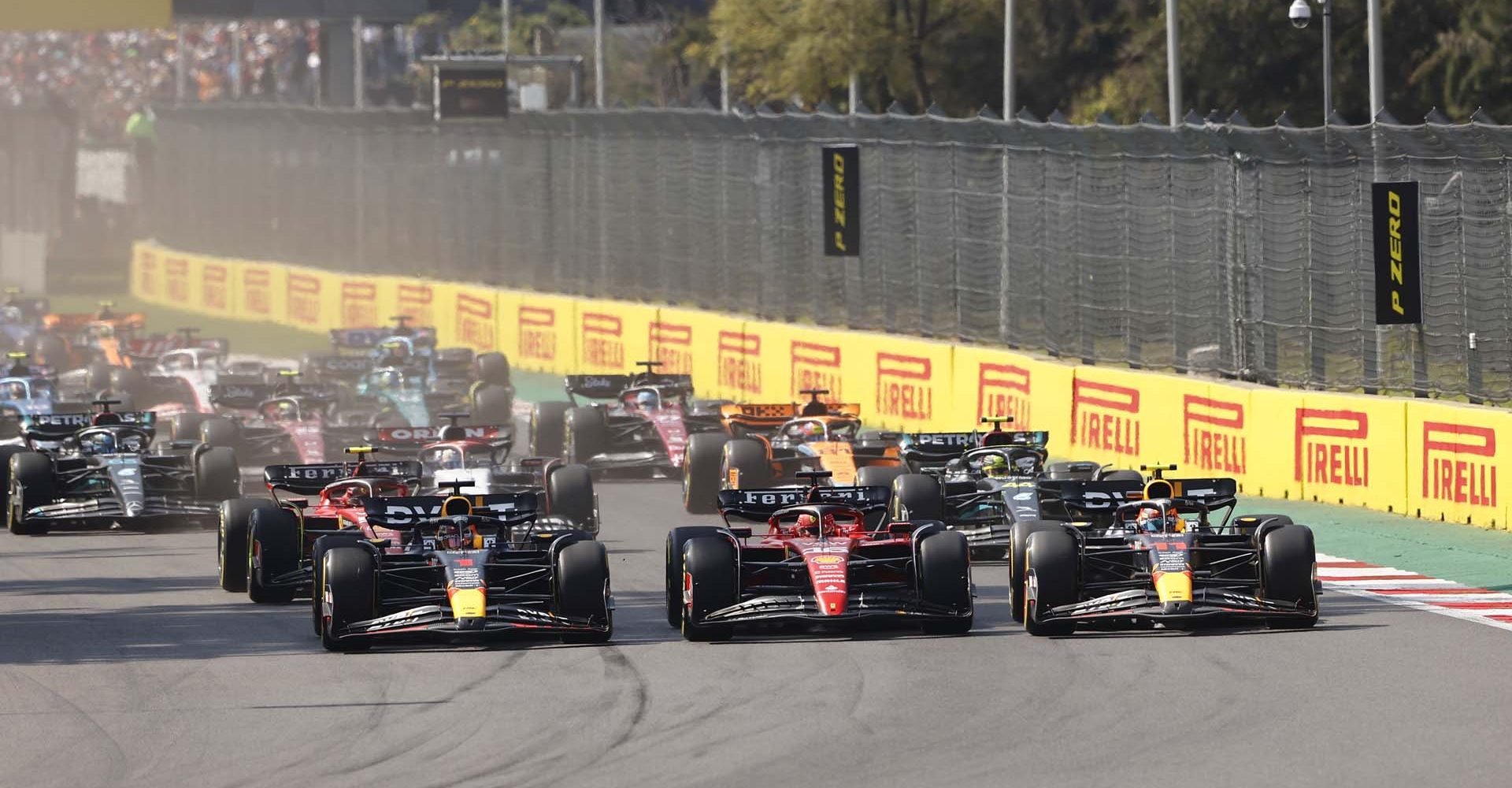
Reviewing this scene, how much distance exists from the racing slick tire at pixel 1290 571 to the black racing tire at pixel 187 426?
13209 millimetres

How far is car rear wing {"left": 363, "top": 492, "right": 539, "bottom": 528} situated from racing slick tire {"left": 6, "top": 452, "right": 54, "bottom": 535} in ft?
20.5

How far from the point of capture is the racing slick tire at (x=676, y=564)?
1597 centimetres

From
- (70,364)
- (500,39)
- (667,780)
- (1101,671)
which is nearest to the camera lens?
(667,780)

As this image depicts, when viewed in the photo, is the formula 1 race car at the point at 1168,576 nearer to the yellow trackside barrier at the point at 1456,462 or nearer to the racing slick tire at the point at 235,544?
the yellow trackside barrier at the point at 1456,462

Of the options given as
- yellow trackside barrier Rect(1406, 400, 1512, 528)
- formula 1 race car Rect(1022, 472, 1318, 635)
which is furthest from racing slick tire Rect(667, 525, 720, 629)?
yellow trackside barrier Rect(1406, 400, 1512, 528)

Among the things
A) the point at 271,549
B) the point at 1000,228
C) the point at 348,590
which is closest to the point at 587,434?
the point at 1000,228

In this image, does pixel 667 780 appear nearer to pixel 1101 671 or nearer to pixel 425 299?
pixel 1101 671

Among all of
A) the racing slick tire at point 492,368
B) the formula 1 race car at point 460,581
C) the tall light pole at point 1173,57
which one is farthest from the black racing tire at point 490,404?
the formula 1 race car at point 460,581

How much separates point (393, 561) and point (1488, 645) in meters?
6.11

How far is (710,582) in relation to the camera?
1542cm

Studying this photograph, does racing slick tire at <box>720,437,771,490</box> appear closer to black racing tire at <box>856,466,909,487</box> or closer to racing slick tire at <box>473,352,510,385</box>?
black racing tire at <box>856,466,909,487</box>

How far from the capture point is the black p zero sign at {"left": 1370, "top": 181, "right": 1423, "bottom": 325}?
22.0m

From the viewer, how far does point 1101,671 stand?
14.3 metres

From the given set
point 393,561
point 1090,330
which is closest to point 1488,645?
point 393,561
